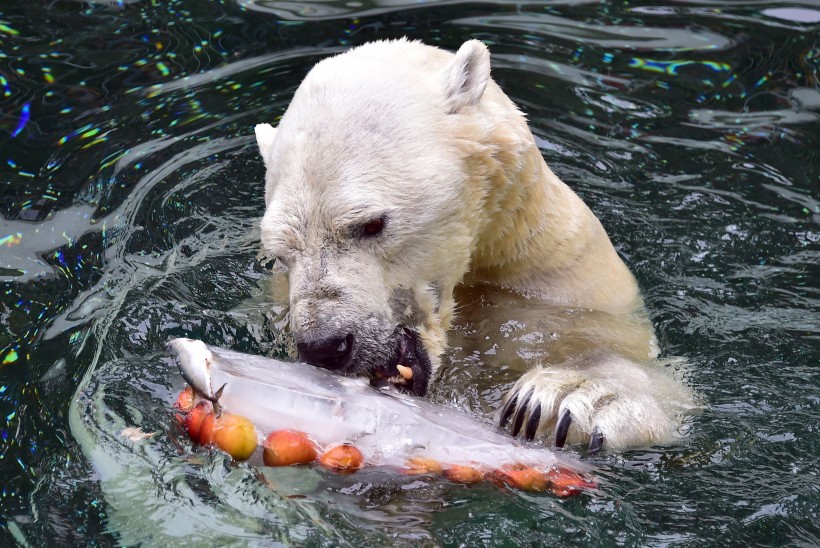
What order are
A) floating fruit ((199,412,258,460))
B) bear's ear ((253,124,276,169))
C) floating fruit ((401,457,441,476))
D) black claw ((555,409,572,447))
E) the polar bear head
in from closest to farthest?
floating fruit ((199,412,258,460)) → floating fruit ((401,457,441,476)) → the polar bear head → black claw ((555,409,572,447)) → bear's ear ((253,124,276,169))

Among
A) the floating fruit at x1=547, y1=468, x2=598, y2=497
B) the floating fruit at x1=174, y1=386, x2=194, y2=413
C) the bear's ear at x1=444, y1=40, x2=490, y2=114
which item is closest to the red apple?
the floating fruit at x1=174, y1=386, x2=194, y2=413

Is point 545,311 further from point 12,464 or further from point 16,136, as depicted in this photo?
point 16,136

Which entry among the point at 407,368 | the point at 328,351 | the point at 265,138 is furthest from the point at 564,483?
the point at 265,138

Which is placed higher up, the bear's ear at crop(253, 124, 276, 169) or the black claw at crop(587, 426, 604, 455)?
the bear's ear at crop(253, 124, 276, 169)

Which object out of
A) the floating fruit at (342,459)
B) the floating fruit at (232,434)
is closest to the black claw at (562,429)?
the floating fruit at (342,459)

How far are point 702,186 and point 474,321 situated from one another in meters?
2.22

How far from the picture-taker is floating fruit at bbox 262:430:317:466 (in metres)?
2.94

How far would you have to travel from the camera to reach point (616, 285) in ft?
14.6

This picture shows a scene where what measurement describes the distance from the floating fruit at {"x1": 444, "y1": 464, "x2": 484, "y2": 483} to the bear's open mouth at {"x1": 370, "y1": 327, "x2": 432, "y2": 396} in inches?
17.6

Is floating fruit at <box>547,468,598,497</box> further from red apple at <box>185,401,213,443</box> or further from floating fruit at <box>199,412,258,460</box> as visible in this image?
red apple at <box>185,401,213,443</box>

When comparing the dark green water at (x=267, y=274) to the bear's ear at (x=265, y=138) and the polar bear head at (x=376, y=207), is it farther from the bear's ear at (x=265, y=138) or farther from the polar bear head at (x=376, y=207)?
the bear's ear at (x=265, y=138)

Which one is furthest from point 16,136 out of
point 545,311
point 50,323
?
point 545,311

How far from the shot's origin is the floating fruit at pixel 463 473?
10.2 feet

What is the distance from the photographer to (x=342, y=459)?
9.82 ft
